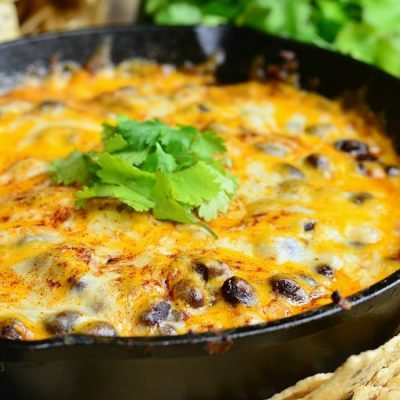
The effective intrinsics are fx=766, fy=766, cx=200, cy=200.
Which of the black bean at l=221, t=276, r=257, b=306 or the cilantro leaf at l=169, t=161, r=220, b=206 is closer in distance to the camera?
the black bean at l=221, t=276, r=257, b=306

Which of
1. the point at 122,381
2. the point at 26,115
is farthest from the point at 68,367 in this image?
the point at 26,115

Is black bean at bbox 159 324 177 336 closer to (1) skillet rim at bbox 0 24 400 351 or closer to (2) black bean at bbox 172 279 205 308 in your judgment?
(2) black bean at bbox 172 279 205 308

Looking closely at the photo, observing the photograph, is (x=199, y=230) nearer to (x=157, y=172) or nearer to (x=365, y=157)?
(x=157, y=172)

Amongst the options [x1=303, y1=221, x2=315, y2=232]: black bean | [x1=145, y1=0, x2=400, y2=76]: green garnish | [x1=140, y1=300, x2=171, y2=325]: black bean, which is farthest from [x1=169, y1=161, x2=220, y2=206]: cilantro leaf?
[x1=145, y1=0, x2=400, y2=76]: green garnish

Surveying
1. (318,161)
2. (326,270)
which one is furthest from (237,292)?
(318,161)

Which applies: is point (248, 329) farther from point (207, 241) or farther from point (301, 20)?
point (301, 20)

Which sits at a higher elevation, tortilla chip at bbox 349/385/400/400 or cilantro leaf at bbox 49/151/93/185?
cilantro leaf at bbox 49/151/93/185

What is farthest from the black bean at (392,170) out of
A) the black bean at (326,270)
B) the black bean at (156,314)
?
the black bean at (156,314)


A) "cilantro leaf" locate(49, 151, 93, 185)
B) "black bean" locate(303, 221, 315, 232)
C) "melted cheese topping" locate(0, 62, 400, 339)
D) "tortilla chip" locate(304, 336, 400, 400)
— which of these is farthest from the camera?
"cilantro leaf" locate(49, 151, 93, 185)
